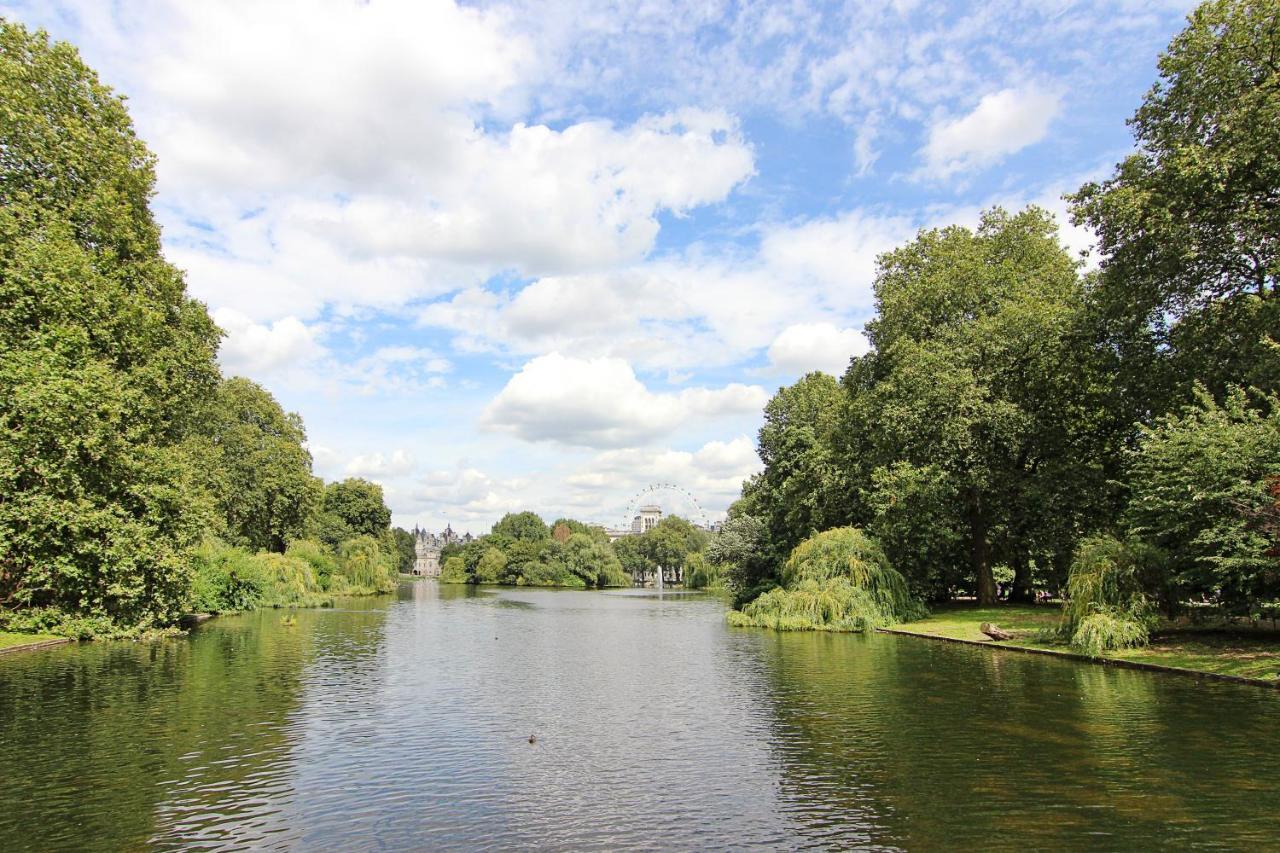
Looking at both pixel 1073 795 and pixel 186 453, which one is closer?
pixel 1073 795

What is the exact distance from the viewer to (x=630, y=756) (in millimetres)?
→ 14680

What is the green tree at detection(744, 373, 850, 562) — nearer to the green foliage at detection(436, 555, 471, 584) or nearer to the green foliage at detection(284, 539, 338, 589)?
the green foliage at detection(284, 539, 338, 589)

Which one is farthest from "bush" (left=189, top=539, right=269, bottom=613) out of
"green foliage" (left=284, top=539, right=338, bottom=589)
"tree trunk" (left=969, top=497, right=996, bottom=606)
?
"tree trunk" (left=969, top=497, right=996, bottom=606)

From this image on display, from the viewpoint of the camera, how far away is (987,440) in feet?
128

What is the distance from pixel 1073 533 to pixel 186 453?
138 ft

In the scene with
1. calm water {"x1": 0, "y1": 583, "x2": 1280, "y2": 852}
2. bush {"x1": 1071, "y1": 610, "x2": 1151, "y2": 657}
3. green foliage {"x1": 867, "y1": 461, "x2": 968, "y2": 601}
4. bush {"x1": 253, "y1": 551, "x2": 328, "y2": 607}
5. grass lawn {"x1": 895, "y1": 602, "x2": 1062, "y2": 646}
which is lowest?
calm water {"x1": 0, "y1": 583, "x2": 1280, "y2": 852}

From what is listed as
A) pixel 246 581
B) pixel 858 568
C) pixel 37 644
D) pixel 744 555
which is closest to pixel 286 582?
pixel 246 581

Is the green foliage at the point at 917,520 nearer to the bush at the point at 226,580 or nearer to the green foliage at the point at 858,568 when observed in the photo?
the green foliage at the point at 858,568

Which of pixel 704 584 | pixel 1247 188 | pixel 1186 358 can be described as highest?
pixel 1247 188

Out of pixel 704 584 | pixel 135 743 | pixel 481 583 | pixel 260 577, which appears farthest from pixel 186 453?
pixel 481 583

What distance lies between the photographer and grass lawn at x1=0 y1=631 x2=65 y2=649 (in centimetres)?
2740

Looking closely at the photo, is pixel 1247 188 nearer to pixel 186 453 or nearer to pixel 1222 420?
pixel 1222 420

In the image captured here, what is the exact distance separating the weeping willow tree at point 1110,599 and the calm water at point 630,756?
192 centimetres

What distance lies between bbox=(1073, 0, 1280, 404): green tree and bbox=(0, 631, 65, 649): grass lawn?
141 feet
